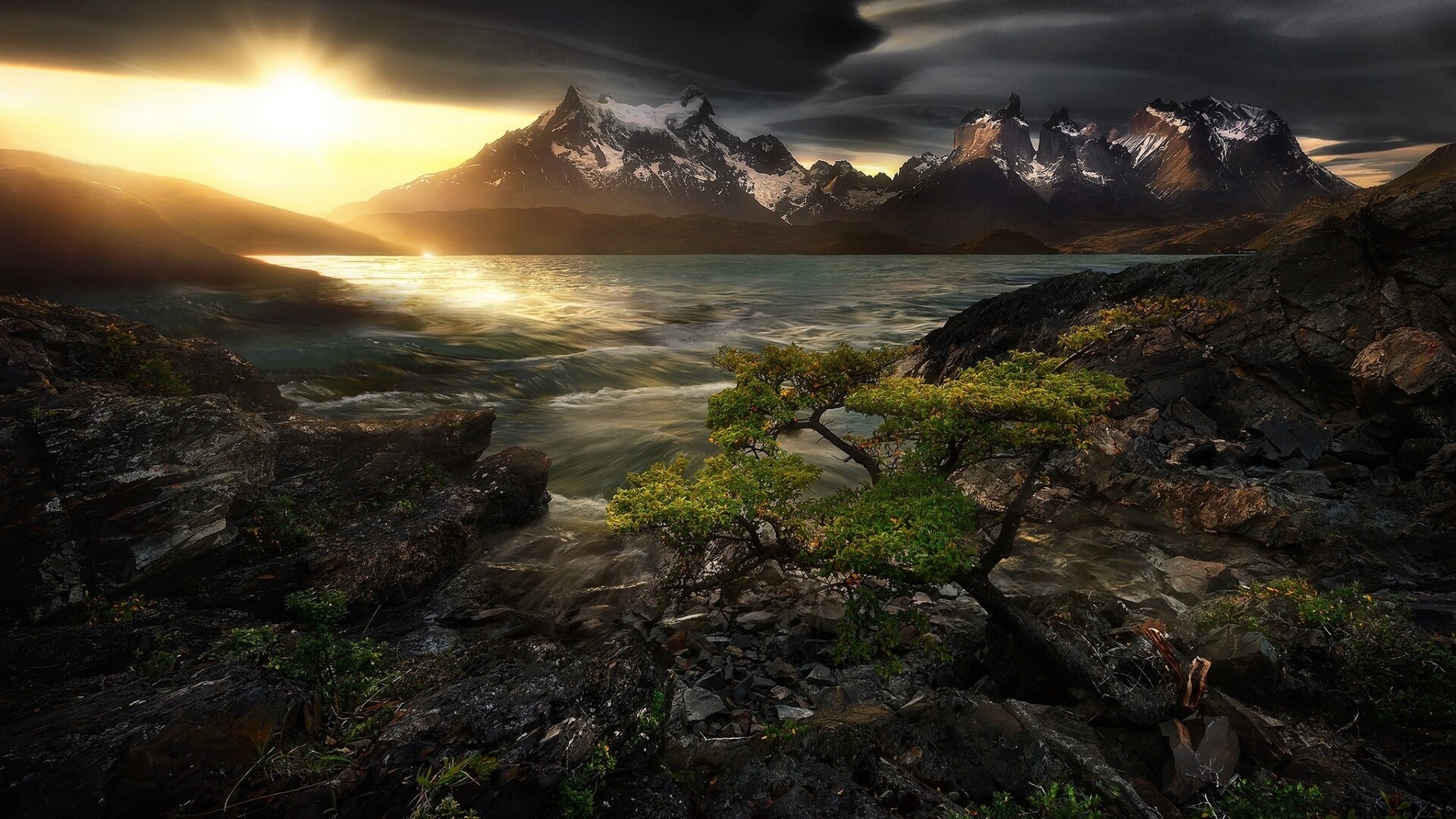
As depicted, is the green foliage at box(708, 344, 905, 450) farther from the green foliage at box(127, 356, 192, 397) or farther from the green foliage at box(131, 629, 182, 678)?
the green foliage at box(127, 356, 192, 397)

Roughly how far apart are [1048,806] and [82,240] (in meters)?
56.9

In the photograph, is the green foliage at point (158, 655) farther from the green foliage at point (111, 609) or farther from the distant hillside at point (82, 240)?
the distant hillside at point (82, 240)

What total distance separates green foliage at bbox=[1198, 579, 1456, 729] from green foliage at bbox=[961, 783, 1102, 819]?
4.67 meters

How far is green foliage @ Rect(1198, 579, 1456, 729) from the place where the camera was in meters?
7.44

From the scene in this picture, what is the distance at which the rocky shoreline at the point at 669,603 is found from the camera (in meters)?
6.02

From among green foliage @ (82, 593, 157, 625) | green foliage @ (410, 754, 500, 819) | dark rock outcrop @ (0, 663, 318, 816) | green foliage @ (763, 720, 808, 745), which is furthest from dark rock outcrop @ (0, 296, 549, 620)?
green foliage @ (763, 720, 808, 745)

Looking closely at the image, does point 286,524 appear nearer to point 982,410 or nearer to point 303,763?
point 303,763

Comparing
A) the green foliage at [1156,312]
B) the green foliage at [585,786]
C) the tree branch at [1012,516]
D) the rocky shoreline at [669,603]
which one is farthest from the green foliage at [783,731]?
the green foliage at [1156,312]

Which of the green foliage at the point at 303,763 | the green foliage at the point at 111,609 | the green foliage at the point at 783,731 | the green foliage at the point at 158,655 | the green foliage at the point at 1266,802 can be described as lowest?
the green foliage at the point at 783,731

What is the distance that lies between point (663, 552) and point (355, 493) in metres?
8.27

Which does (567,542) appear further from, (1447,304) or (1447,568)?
(1447,304)

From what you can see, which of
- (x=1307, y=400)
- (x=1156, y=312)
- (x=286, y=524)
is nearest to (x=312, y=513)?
(x=286, y=524)

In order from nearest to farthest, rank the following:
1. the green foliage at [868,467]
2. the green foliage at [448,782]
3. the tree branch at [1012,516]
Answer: the green foliage at [448,782] < the green foliage at [868,467] < the tree branch at [1012,516]

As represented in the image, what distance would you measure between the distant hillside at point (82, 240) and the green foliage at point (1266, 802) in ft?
180
